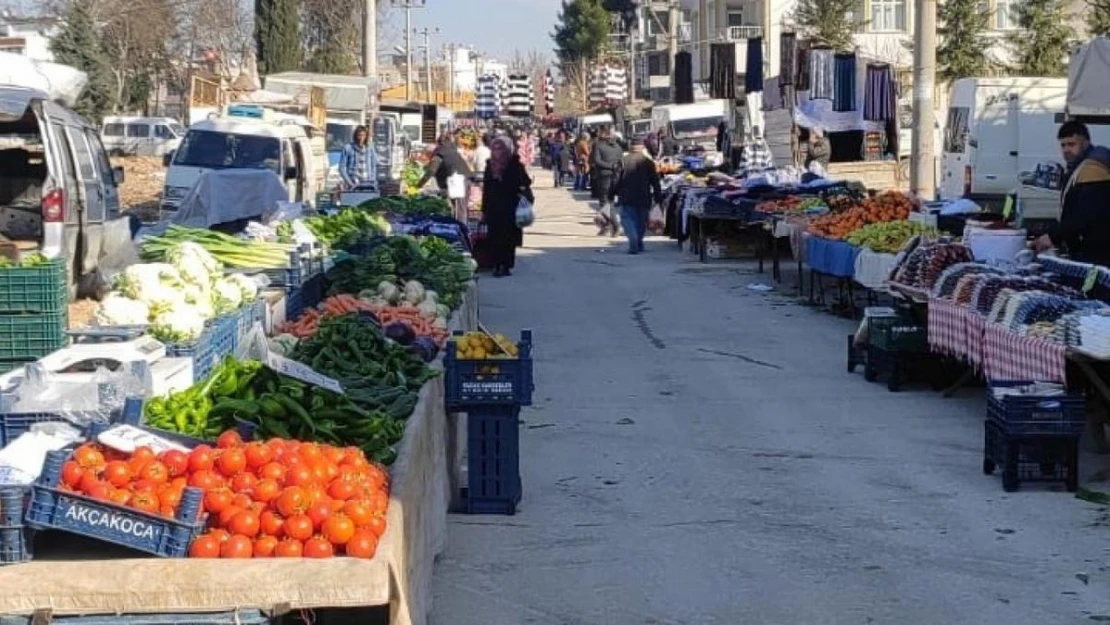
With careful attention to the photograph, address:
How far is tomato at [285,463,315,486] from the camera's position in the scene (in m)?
5.18

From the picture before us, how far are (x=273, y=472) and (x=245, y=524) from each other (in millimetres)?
303

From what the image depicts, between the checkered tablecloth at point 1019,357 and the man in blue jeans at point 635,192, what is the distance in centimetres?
1489

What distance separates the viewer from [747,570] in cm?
756

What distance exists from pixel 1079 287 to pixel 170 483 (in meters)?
7.64

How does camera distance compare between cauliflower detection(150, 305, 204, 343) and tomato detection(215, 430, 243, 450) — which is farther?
cauliflower detection(150, 305, 204, 343)

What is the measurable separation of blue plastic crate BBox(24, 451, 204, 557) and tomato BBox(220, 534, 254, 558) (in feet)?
0.35

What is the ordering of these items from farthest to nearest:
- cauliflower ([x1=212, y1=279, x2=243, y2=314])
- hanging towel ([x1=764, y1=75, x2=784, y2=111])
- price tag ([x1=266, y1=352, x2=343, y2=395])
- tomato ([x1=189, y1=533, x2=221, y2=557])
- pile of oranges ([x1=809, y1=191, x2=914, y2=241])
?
hanging towel ([x1=764, y1=75, x2=784, y2=111]), pile of oranges ([x1=809, y1=191, x2=914, y2=241]), cauliflower ([x1=212, y1=279, x2=243, y2=314]), price tag ([x1=266, y1=352, x2=343, y2=395]), tomato ([x1=189, y1=533, x2=221, y2=557])

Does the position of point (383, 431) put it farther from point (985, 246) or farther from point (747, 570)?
point (985, 246)

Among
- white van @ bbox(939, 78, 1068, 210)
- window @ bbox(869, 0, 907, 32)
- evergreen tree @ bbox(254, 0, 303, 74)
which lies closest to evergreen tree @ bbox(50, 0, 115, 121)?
evergreen tree @ bbox(254, 0, 303, 74)

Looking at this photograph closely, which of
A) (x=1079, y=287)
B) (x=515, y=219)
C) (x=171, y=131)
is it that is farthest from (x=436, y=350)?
(x=171, y=131)

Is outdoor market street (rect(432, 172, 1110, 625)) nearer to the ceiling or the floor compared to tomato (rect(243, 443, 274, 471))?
nearer to the floor

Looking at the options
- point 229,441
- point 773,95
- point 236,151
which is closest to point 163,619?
point 229,441

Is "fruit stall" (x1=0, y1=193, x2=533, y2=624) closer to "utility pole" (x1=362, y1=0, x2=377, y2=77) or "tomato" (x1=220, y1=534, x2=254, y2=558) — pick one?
"tomato" (x1=220, y1=534, x2=254, y2=558)

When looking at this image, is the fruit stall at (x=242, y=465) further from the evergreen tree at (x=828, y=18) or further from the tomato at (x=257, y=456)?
the evergreen tree at (x=828, y=18)
